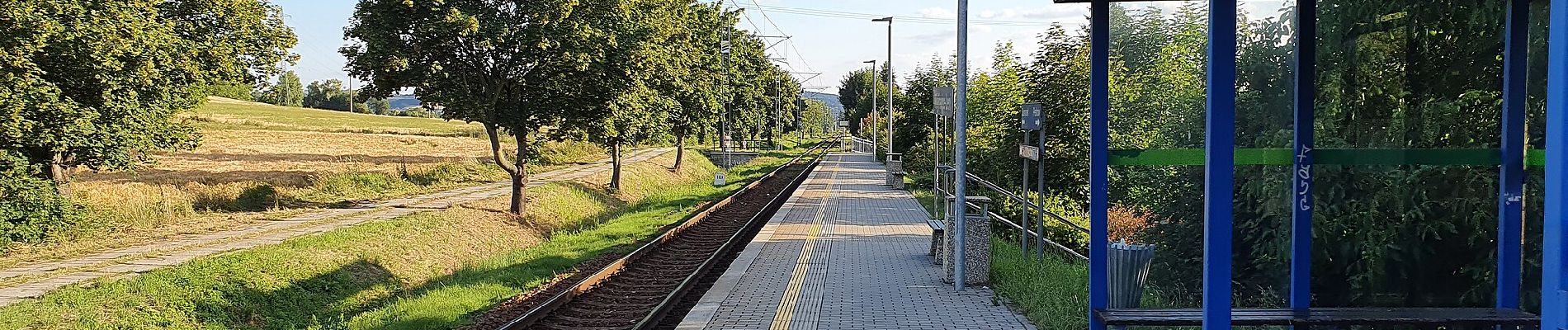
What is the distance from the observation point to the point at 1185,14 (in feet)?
21.1

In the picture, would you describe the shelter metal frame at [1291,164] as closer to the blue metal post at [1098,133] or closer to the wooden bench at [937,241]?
the blue metal post at [1098,133]

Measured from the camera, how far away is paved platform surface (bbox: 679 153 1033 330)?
28.9 ft

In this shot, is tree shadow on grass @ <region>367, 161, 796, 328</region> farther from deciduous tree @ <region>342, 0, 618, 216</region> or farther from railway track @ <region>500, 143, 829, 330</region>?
deciduous tree @ <region>342, 0, 618, 216</region>

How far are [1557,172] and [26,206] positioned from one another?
16183 millimetres

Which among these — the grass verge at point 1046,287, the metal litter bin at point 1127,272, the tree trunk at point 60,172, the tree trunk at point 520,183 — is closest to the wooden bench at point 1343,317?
the metal litter bin at point 1127,272

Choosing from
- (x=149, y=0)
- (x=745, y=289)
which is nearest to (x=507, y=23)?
(x=149, y=0)

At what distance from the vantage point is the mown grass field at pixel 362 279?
33.1ft

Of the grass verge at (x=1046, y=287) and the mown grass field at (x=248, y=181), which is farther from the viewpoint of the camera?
the mown grass field at (x=248, y=181)

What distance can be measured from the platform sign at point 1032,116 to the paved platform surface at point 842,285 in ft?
5.66

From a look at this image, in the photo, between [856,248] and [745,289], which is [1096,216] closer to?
[745,289]

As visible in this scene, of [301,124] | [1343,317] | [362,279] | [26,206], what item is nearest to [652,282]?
[362,279]

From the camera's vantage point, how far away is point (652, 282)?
13211 mm

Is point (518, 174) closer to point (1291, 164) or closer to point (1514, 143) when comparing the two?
point (1291, 164)

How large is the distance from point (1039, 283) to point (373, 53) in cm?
1355
